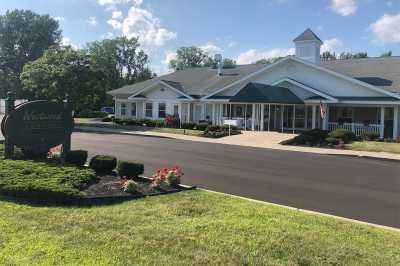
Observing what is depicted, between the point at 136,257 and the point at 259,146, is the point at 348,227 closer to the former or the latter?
the point at 136,257

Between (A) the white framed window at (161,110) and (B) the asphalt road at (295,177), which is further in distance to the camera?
(A) the white framed window at (161,110)

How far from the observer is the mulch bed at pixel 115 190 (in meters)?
9.38

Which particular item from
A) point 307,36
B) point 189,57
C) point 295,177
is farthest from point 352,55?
point 295,177

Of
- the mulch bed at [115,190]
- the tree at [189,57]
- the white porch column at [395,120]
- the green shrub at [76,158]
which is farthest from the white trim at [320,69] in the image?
the tree at [189,57]

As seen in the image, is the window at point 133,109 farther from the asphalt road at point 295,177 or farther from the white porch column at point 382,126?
→ the white porch column at point 382,126

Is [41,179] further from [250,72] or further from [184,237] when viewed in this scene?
[250,72]

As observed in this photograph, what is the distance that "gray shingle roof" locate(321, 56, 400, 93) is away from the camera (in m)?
32.6

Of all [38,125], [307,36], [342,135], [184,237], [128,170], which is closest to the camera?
[184,237]

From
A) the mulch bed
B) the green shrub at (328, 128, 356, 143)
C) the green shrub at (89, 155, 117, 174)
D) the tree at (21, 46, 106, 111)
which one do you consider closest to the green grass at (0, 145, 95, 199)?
the mulch bed

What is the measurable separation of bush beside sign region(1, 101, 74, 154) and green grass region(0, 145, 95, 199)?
1223 millimetres

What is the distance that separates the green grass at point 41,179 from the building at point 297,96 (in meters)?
22.4

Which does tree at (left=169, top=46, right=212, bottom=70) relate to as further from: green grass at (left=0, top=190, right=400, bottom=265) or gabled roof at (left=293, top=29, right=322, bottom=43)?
green grass at (left=0, top=190, right=400, bottom=265)

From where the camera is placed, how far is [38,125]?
13.6m

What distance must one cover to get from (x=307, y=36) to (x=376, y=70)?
24.4 ft
